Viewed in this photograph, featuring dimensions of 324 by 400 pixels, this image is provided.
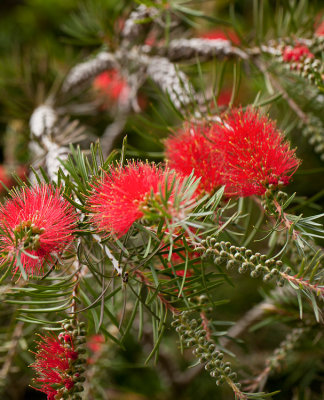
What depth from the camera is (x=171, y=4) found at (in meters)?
0.67

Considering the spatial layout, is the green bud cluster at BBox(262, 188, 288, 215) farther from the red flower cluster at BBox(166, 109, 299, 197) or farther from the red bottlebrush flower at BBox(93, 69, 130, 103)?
the red bottlebrush flower at BBox(93, 69, 130, 103)

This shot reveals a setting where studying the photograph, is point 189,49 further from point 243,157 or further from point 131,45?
point 243,157

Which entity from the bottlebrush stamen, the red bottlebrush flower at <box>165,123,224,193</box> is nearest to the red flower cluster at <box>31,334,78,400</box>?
the bottlebrush stamen

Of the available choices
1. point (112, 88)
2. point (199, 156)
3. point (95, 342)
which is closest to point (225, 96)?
point (112, 88)

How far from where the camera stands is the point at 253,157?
0.41 m

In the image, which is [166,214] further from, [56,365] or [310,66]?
[310,66]

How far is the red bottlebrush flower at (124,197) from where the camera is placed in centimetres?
36

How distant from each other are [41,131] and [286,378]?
642 millimetres

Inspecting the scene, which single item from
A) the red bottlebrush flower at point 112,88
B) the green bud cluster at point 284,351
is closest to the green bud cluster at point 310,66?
the green bud cluster at point 284,351

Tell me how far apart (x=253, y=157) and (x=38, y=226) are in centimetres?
23

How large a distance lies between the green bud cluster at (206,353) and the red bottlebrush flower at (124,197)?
4.6 inches

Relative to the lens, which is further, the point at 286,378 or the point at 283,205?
the point at 286,378

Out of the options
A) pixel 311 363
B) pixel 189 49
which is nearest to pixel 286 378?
pixel 311 363

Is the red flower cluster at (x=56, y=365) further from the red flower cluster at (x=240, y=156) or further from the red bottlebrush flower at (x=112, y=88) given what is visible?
the red bottlebrush flower at (x=112, y=88)
